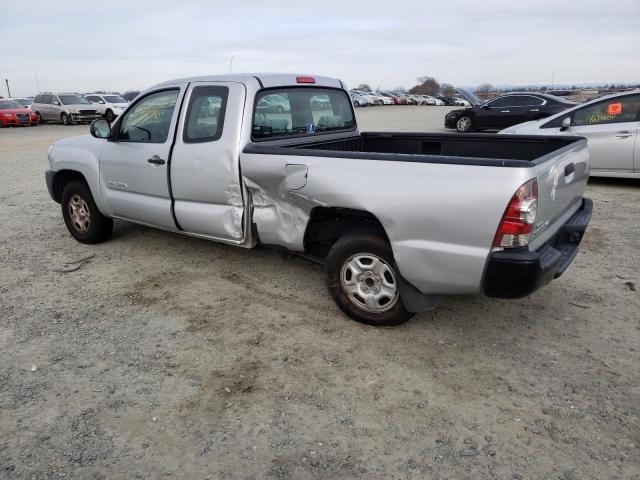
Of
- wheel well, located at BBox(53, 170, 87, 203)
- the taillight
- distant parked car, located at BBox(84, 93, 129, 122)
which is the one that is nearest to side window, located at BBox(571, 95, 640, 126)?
the taillight

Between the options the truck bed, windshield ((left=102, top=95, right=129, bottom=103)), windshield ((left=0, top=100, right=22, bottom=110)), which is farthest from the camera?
windshield ((left=102, top=95, right=129, bottom=103))

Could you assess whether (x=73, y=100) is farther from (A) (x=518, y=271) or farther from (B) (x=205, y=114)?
(A) (x=518, y=271)

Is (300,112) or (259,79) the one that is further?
(300,112)

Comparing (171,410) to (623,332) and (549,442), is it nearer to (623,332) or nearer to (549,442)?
(549,442)

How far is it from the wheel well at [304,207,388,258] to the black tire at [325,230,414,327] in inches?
3.9

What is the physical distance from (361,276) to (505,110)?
45.0ft

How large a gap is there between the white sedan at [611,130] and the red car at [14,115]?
26.7m

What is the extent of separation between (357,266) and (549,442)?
5.53 feet

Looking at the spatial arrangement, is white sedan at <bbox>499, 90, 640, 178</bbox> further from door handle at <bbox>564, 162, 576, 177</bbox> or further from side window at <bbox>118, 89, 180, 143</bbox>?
side window at <bbox>118, 89, 180, 143</bbox>

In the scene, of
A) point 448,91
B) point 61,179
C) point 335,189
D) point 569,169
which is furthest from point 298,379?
point 448,91

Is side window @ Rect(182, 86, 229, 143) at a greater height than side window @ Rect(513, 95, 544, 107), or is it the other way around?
side window @ Rect(513, 95, 544, 107)

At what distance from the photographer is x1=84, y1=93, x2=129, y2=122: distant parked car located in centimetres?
2706

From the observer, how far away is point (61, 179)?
6062mm

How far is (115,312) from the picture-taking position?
422cm
